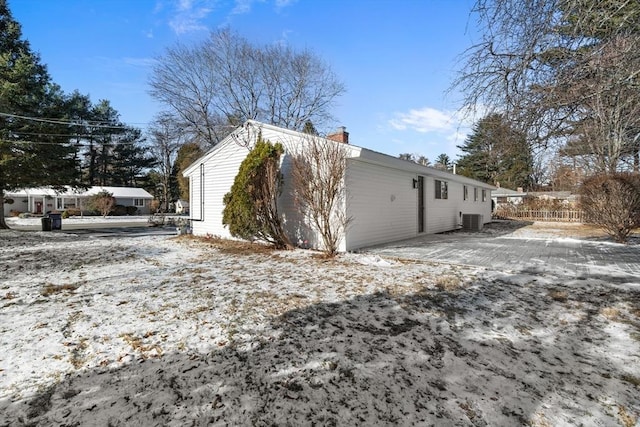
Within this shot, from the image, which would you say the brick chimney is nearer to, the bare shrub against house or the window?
the window

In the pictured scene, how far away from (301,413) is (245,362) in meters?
0.82

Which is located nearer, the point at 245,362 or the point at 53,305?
the point at 245,362

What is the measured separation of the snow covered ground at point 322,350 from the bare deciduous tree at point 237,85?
57.9 feet

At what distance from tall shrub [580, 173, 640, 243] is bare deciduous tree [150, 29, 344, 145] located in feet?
59.7

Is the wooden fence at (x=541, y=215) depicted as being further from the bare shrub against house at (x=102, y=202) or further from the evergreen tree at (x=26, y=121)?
the bare shrub against house at (x=102, y=202)

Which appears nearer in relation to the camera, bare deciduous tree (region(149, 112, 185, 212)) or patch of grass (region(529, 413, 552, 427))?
patch of grass (region(529, 413, 552, 427))

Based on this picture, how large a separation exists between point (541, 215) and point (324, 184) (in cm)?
2245

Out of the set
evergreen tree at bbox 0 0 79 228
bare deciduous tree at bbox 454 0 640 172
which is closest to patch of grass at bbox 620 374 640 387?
bare deciduous tree at bbox 454 0 640 172

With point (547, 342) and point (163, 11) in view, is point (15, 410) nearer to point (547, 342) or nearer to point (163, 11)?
point (547, 342)

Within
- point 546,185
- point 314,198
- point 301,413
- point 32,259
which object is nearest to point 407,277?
point 314,198

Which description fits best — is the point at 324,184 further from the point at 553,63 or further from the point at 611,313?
the point at 611,313

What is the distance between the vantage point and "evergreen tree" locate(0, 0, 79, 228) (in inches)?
538

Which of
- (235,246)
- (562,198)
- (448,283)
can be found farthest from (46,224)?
(562,198)

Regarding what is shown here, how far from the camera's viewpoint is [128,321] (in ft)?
11.8
